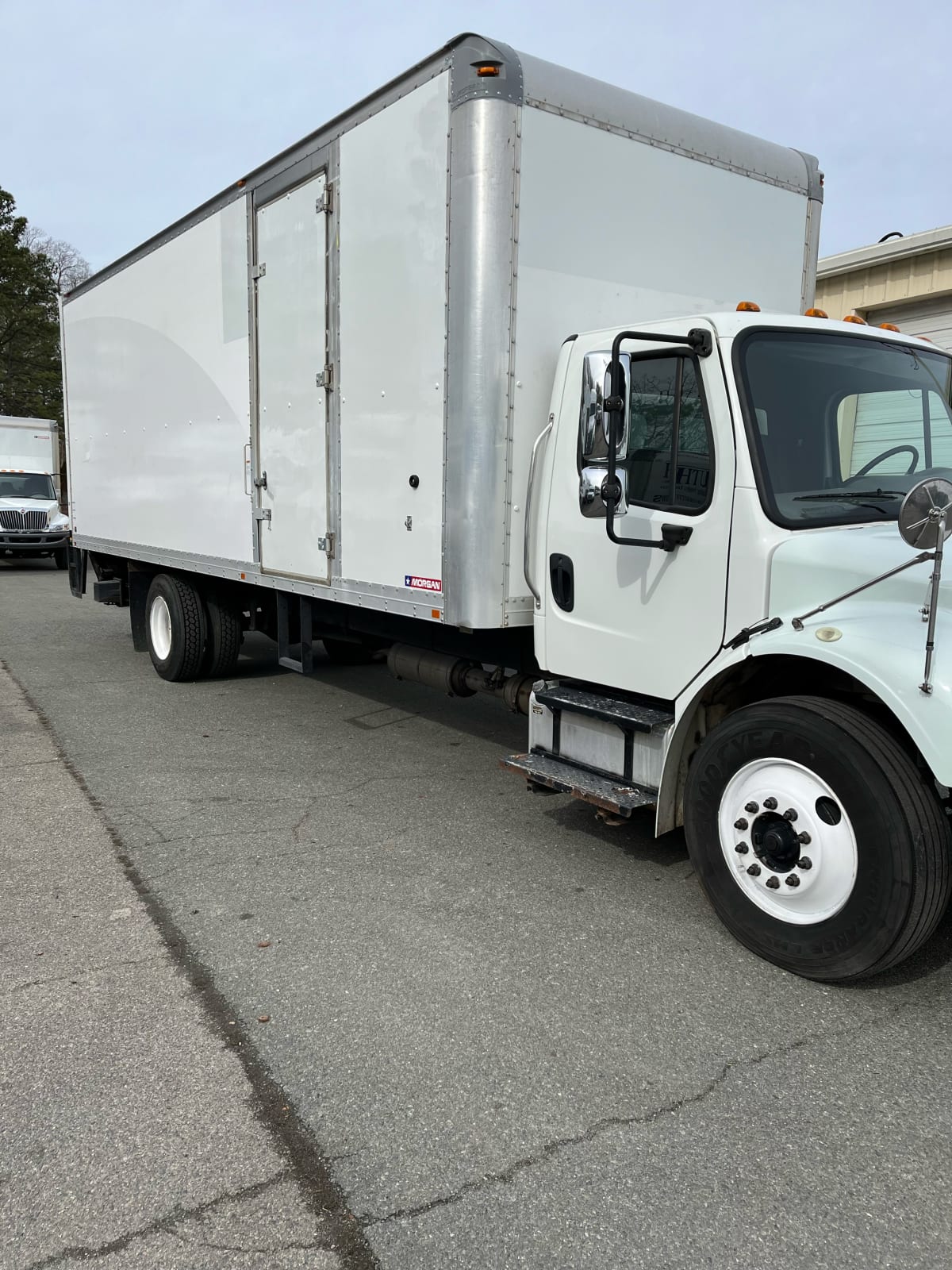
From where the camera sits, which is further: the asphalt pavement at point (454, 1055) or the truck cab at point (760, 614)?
the truck cab at point (760, 614)

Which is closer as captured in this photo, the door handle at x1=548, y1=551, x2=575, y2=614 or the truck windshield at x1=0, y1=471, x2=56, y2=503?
the door handle at x1=548, y1=551, x2=575, y2=614

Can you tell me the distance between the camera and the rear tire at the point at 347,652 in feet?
23.0

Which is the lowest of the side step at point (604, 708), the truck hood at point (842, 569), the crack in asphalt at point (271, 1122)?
the crack in asphalt at point (271, 1122)

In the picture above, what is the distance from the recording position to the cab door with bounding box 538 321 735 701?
3.82 meters

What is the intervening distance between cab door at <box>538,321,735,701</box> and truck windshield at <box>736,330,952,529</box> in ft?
0.56

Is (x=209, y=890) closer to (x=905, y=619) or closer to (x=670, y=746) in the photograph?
(x=670, y=746)

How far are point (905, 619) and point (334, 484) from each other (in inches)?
139

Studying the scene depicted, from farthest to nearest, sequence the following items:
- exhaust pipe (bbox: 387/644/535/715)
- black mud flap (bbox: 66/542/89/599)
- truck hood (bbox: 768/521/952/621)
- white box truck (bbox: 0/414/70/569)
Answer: white box truck (bbox: 0/414/70/569) → black mud flap (bbox: 66/542/89/599) → exhaust pipe (bbox: 387/644/535/715) → truck hood (bbox: 768/521/952/621)

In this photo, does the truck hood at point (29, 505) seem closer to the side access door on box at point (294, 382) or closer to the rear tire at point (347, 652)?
the rear tire at point (347, 652)

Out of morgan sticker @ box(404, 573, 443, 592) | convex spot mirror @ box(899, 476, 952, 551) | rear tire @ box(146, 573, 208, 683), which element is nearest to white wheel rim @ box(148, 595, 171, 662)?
rear tire @ box(146, 573, 208, 683)

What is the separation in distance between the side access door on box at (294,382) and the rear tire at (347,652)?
818 mm

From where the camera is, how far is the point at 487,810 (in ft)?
17.9

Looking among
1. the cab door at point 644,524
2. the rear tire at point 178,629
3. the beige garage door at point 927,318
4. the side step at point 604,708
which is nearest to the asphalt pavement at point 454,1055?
the side step at point 604,708

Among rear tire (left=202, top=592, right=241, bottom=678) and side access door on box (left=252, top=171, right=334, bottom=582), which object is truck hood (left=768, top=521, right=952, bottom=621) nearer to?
side access door on box (left=252, top=171, right=334, bottom=582)
